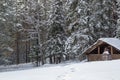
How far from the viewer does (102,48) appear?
30.9 metres

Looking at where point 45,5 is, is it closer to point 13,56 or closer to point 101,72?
point 13,56

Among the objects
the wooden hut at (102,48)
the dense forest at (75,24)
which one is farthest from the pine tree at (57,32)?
the wooden hut at (102,48)

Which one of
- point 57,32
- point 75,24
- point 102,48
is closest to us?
point 102,48

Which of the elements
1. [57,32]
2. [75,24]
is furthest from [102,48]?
[57,32]

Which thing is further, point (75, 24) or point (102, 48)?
point (75, 24)

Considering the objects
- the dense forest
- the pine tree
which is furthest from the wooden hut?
the pine tree

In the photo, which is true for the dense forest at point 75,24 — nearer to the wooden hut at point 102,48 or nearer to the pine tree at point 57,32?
the pine tree at point 57,32

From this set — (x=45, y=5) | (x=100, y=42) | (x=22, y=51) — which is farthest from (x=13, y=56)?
(x=100, y=42)

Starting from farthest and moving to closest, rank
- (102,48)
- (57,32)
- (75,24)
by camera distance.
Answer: (57,32) → (75,24) → (102,48)

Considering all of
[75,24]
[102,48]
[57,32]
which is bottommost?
[102,48]

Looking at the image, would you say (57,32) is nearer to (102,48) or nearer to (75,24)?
(75,24)

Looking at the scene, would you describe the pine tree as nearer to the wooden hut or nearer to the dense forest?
the dense forest

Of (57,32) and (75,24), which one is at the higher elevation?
(75,24)

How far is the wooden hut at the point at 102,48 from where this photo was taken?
2761cm
